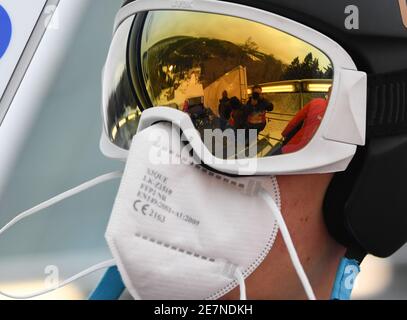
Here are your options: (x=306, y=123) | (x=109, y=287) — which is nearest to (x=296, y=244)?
(x=306, y=123)

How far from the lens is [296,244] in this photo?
106cm

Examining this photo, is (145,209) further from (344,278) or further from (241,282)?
(344,278)

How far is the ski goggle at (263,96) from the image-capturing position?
987 mm

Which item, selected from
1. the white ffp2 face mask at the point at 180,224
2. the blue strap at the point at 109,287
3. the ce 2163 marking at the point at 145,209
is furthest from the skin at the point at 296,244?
the blue strap at the point at 109,287

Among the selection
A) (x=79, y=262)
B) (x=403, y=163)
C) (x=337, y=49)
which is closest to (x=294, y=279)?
(x=403, y=163)

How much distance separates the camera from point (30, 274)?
177 cm

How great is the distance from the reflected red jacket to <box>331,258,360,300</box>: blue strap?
0.71ft

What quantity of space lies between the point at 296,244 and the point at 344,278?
0.11 meters

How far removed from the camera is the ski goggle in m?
0.99

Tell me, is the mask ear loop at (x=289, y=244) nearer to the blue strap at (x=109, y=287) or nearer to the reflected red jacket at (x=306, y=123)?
the reflected red jacket at (x=306, y=123)

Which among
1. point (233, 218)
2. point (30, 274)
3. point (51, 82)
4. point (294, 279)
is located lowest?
point (30, 274)

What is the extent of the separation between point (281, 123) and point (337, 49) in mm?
124

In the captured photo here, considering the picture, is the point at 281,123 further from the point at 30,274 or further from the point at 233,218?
the point at 30,274

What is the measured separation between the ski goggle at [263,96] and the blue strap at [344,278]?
0.18 metres
